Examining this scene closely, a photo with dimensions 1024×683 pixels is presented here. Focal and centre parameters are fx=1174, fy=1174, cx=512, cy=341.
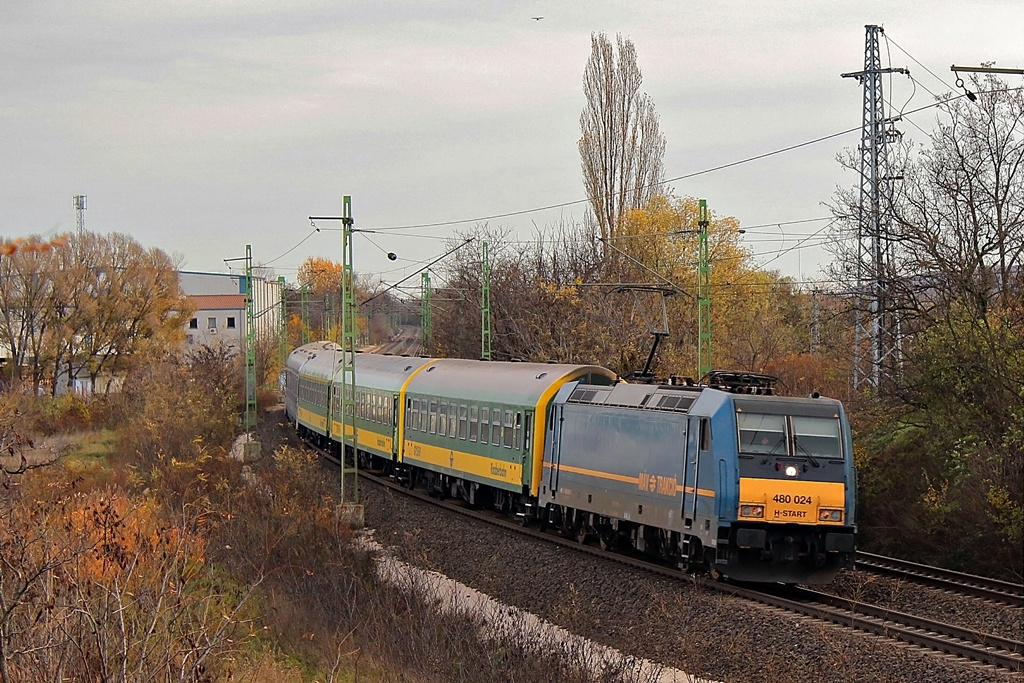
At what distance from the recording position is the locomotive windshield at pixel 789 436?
16297 millimetres

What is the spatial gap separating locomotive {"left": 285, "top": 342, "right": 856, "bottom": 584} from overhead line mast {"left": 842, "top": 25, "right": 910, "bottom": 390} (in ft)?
24.0

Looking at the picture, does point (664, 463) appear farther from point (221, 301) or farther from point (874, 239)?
point (221, 301)

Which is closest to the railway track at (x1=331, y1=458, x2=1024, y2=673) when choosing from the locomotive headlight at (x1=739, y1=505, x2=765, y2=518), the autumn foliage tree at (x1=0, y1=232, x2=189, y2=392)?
the locomotive headlight at (x1=739, y1=505, x2=765, y2=518)

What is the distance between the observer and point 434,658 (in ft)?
43.4

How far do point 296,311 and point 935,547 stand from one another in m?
85.8

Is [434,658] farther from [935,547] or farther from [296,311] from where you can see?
[296,311]

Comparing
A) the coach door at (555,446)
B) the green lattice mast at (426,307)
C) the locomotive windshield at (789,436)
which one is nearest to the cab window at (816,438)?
the locomotive windshield at (789,436)

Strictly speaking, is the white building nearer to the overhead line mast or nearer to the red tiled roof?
the red tiled roof

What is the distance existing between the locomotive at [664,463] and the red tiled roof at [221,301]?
69.9m

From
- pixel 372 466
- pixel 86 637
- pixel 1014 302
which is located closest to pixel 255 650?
pixel 86 637

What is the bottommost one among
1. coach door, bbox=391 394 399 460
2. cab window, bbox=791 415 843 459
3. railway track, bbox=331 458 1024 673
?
railway track, bbox=331 458 1024 673

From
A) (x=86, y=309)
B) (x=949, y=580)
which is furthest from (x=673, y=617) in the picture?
(x=86, y=309)

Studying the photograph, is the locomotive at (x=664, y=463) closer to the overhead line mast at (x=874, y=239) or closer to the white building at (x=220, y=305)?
the overhead line mast at (x=874, y=239)

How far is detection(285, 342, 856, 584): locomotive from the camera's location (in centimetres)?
1620
